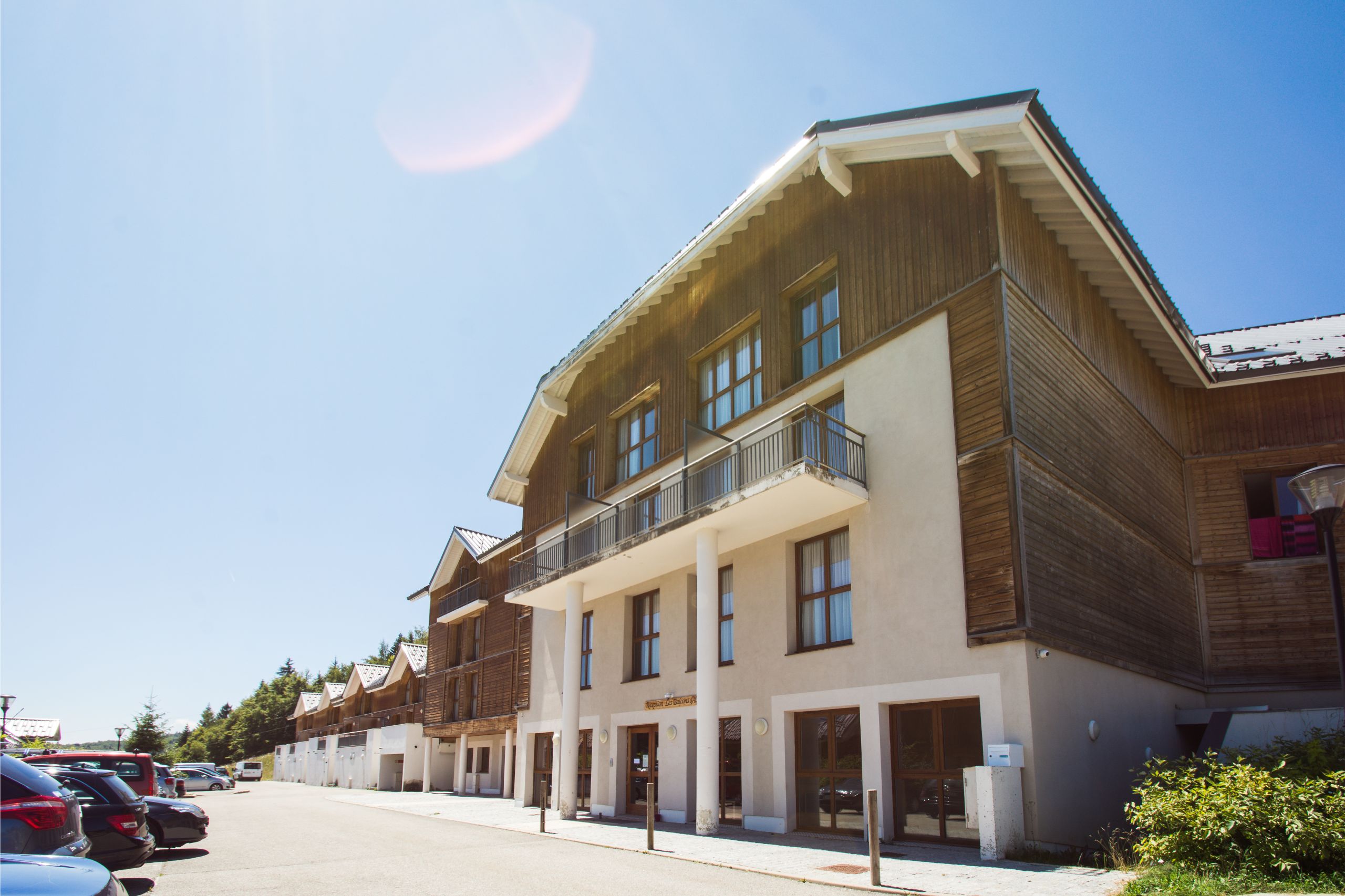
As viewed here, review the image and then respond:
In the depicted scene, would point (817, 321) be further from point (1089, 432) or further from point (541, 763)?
point (541, 763)

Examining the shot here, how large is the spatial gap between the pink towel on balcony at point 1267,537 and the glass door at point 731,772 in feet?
37.8

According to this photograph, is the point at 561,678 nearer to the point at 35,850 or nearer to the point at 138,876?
the point at 138,876

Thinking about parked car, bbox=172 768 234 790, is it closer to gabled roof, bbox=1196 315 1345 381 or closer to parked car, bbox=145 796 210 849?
parked car, bbox=145 796 210 849

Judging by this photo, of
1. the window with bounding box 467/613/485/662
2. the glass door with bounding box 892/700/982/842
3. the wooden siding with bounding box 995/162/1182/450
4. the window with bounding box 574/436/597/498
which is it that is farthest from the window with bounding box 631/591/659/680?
the window with bounding box 467/613/485/662

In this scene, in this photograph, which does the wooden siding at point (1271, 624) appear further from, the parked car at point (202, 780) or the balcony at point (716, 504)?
the parked car at point (202, 780)

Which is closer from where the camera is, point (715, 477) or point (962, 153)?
point (962, 153)

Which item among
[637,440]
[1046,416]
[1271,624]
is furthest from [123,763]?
[1271,624]

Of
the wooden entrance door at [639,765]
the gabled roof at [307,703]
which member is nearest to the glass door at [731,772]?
the wooden entrance door at [639,765]

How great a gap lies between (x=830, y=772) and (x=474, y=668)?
66.6ft

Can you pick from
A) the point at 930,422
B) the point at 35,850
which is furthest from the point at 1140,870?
the point at 35,850

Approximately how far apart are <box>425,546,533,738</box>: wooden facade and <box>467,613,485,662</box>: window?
0.07 meters

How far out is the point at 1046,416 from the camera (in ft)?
45.3

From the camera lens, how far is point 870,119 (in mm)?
14875

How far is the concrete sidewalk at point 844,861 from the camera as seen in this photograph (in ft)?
29.0
